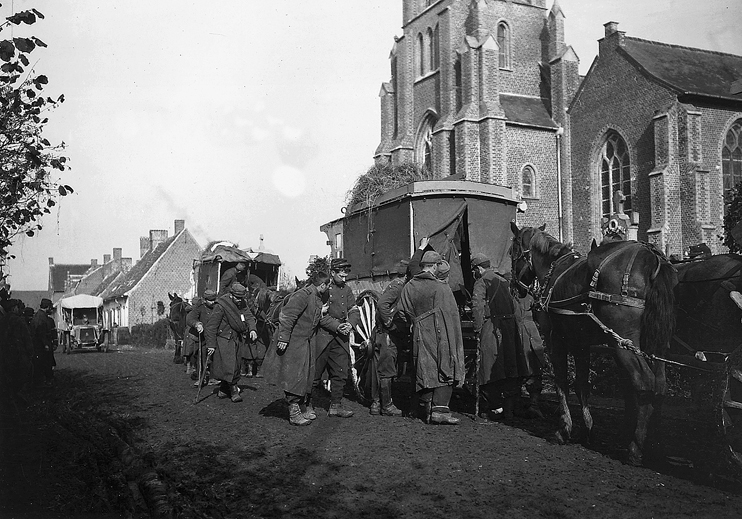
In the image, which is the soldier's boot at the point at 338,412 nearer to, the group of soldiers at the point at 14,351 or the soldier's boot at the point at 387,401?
the soldier's boot at the point at 387,401

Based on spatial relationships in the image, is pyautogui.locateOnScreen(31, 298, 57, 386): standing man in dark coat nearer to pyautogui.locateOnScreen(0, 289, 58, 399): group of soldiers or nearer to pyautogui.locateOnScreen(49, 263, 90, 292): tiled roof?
pyautogui.locateOnScreen(0, 289, 58, 399): group of soldiers

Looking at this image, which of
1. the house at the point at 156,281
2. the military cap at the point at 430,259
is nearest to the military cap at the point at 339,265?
the military cap at the point at 430,259

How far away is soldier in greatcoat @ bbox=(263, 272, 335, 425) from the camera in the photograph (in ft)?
27.9

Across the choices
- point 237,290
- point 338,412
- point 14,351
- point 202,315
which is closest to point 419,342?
point 338,412

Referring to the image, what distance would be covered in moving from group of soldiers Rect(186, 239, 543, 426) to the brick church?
1741 cm

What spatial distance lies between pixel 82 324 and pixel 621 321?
3166cm

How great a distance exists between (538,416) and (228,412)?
4277 millimetres

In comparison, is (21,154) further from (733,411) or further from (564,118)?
(564,118)

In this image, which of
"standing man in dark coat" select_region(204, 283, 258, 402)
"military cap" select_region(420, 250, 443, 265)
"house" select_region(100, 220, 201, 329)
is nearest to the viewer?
"military cap" select_region(420, 250, 443, 265)

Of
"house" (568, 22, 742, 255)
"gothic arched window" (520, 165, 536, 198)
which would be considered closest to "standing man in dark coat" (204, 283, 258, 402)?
"house" (568, 22, 742, 255)

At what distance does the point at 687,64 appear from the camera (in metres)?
29.0

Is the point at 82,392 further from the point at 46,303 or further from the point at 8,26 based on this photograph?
the point at 8,26

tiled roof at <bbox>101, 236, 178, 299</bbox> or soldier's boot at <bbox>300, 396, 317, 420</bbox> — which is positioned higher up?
tiled roof at <bbox>101, 236, 178, 299</bbox>

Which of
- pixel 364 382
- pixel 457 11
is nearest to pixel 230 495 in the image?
pixel 364 382
